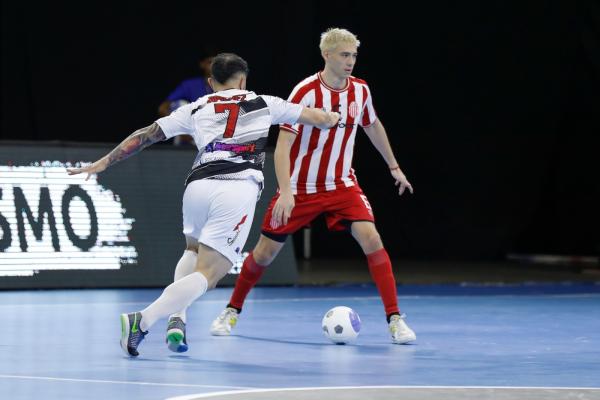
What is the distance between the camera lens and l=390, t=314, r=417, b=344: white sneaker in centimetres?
880

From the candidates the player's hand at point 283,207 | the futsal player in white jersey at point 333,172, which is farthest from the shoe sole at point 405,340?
the player's hand at point 283,207

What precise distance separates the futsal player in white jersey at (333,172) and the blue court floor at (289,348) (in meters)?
0.41

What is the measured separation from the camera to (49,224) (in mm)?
12992

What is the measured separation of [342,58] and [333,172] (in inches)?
33.1

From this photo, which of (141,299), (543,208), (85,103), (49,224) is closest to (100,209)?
(49,224)

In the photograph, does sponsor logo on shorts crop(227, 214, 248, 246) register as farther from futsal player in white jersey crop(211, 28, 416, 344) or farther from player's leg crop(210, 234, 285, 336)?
player's leg crop(210, 234, 285, 336)

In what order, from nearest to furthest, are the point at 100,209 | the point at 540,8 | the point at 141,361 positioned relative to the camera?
the point at 141,361 → the point at 100,209 → the point at 540,8

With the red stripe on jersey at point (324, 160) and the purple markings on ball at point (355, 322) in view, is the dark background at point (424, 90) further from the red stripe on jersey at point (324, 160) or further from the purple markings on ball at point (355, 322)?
the purple markings on ball at point (355, 322)

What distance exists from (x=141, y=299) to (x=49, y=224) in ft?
4.66

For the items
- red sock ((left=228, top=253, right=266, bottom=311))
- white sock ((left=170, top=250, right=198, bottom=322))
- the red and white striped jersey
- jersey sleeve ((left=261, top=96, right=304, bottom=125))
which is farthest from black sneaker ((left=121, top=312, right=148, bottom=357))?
the red and white striped jersey

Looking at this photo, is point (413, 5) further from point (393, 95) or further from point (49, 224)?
point (49, 224)

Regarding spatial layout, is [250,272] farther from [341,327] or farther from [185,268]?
[185,268]

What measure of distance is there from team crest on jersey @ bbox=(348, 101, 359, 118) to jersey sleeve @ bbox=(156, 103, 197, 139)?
159 cm

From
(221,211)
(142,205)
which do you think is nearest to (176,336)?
(221,211)
